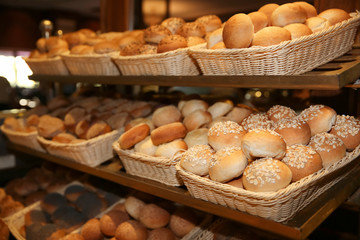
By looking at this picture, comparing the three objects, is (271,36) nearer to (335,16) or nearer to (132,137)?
(335,16)

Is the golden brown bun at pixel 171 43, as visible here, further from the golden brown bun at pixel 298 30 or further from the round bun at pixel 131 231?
the round bun at pixel 131 231

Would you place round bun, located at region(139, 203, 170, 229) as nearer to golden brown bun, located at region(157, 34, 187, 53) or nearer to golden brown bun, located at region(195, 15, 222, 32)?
golden brown bun, located at region(157, 34, 187, 53)

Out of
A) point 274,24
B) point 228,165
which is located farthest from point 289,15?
point 228,165

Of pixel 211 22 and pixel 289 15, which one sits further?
pixel 211 22

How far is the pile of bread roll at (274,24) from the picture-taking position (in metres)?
1.42

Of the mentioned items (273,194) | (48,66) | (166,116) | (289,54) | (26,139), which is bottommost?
(26,139)

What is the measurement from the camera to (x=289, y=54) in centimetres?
132

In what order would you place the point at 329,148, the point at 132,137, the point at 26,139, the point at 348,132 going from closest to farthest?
the point at 329,148 → the point at 348,132 → the point at 132,137 → the point at 26,139

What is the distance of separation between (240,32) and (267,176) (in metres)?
Answer: 0.62

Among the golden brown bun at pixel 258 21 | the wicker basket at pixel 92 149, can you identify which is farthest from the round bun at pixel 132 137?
the golden brown bun at pixel 258 21

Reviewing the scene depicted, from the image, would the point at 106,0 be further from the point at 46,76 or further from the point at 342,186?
the point at 342,186

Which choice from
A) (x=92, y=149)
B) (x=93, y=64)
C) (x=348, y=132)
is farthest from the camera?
(x=93, y=64)

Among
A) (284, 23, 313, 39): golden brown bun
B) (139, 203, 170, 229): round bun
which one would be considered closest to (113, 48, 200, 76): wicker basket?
(284, 23, 313, 39): golden brown bun

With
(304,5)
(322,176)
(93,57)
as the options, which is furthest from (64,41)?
(322,176)
